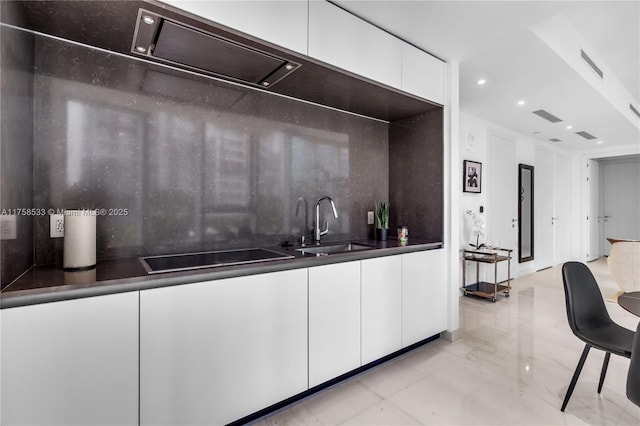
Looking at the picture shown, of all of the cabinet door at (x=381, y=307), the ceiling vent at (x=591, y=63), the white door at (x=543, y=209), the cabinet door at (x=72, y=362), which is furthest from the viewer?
the white door at (x=543, y=209)

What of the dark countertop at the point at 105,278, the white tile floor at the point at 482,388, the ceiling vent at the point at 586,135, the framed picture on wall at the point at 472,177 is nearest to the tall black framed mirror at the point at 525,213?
the ceiling vent at the point at 586,135

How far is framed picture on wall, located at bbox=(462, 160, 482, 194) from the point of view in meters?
4.10

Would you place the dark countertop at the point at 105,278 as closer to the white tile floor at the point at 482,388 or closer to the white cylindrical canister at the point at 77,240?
the white cylindrical canister at the point at 77,240

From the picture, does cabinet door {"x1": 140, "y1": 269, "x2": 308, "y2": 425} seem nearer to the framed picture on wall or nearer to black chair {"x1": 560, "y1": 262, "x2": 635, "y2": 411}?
black chair {"x1": 560, "y1": 262, "x2": 635, "y2": 411}

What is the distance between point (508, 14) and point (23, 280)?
3022 mm

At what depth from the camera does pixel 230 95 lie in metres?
2.12

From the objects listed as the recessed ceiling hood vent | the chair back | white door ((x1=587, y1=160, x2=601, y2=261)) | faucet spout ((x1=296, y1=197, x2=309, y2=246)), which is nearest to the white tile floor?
the chair back

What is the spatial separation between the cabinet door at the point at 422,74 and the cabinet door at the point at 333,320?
147cm

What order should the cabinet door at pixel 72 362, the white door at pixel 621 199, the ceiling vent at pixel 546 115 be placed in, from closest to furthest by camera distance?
1. the cabinet door at pixel 72 362
2. the ceiling vent at pixel 546 115
3. the white door at pixel 621 199

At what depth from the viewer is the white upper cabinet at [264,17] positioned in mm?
1442

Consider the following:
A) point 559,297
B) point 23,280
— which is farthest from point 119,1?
point 559,297

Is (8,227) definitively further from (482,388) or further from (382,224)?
(482,388)

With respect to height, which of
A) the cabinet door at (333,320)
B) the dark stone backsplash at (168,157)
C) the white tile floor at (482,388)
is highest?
the dark stone backsplash at (168,157)

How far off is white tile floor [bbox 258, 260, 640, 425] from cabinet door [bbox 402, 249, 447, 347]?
19cm
